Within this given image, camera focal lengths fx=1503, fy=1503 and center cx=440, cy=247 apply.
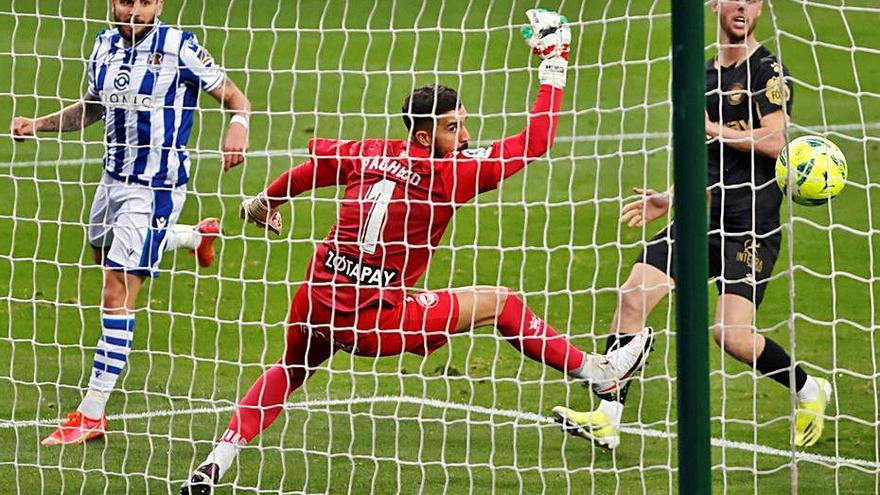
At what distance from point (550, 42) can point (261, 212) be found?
145 cm

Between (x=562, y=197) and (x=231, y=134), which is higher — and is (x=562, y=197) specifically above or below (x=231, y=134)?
below

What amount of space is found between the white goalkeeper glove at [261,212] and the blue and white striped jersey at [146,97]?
0.87 m

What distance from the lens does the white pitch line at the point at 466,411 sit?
6.59m

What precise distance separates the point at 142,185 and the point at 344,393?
145 centimetres

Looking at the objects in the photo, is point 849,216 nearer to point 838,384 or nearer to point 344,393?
point 838,384

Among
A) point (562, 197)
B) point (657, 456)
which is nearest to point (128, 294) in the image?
point (657, 456)

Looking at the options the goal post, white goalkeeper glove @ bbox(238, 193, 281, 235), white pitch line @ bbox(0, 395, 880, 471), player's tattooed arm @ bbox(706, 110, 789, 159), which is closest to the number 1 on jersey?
white goalkeeper glove @ bbox(238, 193, 281, 235)

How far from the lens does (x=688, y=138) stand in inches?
164

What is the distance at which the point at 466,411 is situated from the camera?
7270 mm

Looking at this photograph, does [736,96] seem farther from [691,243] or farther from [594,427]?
[691,243]

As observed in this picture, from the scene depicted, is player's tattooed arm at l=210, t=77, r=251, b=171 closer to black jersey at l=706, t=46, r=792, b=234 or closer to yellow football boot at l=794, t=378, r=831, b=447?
black jersey at l=706, t=46, r=792, b=234

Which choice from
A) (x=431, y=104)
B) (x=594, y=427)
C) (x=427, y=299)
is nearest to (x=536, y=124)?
(x=431, y=104)

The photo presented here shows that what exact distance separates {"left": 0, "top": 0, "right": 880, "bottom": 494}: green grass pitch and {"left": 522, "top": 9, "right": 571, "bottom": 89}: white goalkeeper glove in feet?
0.44

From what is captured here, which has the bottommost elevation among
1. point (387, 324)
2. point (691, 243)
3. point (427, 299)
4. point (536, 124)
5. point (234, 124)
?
point (387, 324)
